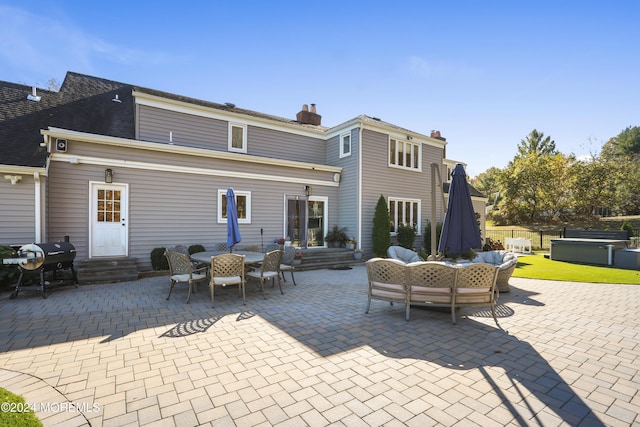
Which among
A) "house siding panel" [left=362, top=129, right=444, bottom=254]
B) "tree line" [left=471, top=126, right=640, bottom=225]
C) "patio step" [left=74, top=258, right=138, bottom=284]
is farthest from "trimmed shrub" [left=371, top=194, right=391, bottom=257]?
"tree line" [left=471, top=126, right=640, bottom=225]

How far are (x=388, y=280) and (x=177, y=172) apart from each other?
7.89 m

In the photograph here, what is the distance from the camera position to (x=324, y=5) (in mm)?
8531

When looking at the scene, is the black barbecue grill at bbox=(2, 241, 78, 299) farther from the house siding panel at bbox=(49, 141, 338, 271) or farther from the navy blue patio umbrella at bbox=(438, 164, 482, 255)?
the navy blue patio umbrella at bbox=(438, 164, 482, 255)

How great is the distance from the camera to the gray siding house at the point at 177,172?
26.3 ft

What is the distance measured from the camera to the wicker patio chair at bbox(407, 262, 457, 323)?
471 centimetres

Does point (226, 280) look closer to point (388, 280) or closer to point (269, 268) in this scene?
point (269, 268)

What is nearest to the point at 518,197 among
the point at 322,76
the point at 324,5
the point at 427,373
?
the point at 322,76

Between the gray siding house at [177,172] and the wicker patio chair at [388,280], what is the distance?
1.75 m

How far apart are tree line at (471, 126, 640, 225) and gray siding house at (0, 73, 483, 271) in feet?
57.0

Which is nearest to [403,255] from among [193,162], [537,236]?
[193,162]

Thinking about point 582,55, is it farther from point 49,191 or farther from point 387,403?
point 49,191

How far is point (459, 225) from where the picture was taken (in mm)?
5508

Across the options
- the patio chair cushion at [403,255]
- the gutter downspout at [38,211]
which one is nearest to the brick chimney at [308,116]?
the patio chair cushion at [403,255]

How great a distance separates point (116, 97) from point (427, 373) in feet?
51.6
